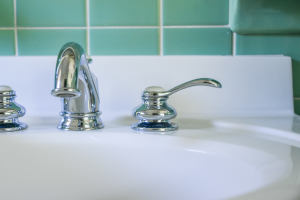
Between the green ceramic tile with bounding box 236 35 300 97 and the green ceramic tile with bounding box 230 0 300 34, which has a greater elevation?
the green ceramic tile with bounding box 230 0 300 34

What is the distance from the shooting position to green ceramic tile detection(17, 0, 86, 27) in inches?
24.0

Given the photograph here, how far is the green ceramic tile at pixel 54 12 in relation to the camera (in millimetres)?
609

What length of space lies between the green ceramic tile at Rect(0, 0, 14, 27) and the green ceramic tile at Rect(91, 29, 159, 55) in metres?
0.13

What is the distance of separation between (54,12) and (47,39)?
4 centimetres

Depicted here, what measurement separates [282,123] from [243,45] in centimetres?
15

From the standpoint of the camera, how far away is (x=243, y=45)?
605 mm

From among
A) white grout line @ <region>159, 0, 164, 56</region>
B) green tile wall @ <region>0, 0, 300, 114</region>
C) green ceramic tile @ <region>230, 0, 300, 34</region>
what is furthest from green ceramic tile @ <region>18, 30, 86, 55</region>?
green ceramic tile @ <region>230, 0, 300, 34</region>

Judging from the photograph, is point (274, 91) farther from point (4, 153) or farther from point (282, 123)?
point (4, 153)

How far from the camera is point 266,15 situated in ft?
1.90

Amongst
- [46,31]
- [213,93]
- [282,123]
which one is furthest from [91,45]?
[282,123]

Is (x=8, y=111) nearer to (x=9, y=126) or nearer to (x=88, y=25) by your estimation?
(x=9, y=126)

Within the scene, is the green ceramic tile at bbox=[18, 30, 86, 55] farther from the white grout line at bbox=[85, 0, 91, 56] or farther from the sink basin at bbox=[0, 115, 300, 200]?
the sink basin at bbox=[0, 115, 300, 200]

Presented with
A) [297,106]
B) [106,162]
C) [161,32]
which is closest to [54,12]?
[161,32]

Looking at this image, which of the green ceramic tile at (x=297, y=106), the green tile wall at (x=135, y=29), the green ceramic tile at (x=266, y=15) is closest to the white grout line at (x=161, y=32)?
the green tile wall at (x=135, y=29)
